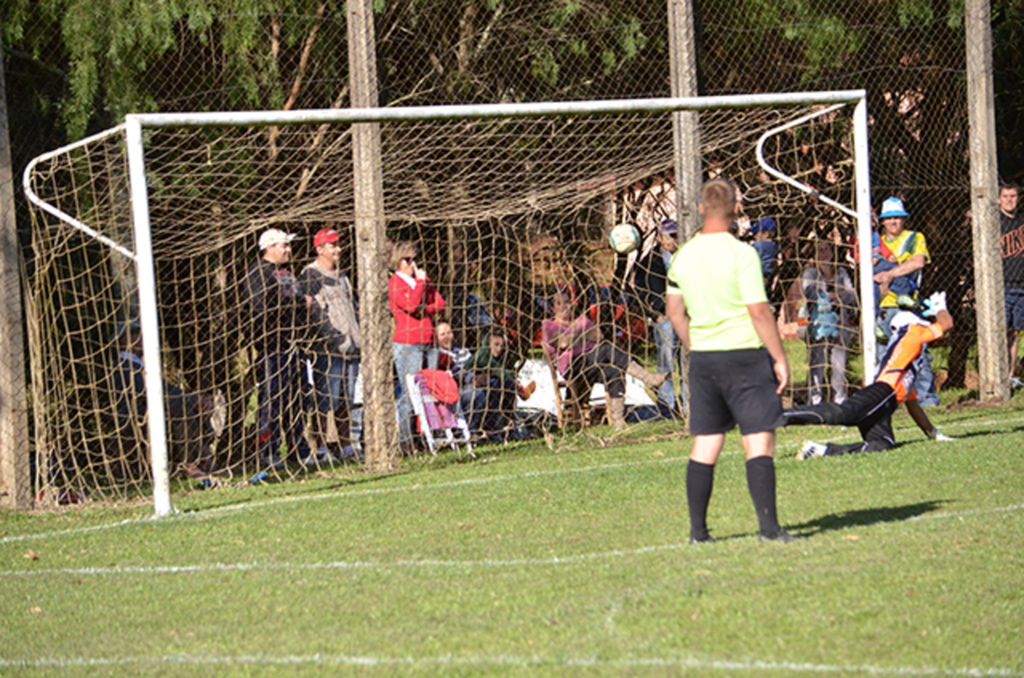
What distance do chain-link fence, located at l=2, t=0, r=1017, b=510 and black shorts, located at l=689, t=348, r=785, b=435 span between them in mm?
4516

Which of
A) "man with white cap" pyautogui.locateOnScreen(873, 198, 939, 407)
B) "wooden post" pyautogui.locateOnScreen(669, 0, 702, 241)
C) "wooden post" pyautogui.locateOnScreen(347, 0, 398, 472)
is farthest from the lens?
"man with white cap" pyautogui.locateOnScreen(873, 198, 939, 407)

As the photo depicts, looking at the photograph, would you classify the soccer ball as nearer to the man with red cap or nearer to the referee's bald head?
the man with red cap

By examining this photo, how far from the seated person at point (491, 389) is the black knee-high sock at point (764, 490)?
14.7ft

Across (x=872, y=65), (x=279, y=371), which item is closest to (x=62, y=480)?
(x=279, y=371)

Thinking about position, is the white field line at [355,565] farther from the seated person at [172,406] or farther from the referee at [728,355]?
the seated person at [172,406]

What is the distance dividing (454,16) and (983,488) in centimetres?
620

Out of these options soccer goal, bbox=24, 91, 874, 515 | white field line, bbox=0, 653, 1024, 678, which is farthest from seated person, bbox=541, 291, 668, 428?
white field line, bbox=0, 653, 1024, 678

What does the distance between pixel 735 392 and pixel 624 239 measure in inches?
205

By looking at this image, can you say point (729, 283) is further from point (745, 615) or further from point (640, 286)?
point (640, 286)

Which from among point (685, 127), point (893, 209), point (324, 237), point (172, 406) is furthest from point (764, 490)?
point (893, 209)

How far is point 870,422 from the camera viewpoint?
24.5 feet

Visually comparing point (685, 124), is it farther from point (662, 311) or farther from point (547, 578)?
point (547, 578)

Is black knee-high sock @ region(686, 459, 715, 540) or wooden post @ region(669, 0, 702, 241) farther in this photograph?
wooden post @ region(669, 0, 702, 241)

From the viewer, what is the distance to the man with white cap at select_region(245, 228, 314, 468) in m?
8.62
